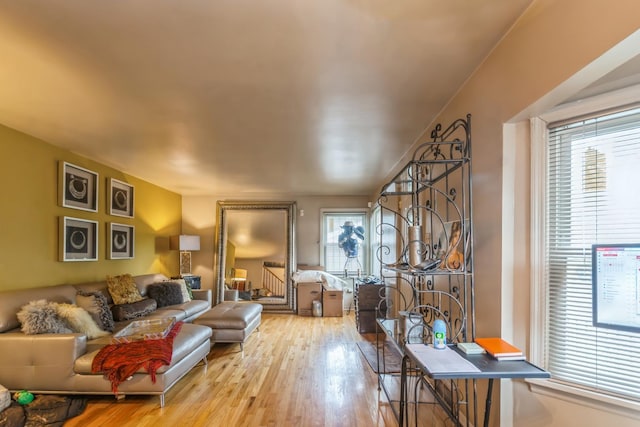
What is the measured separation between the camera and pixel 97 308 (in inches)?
138

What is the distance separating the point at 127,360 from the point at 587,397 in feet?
10.4

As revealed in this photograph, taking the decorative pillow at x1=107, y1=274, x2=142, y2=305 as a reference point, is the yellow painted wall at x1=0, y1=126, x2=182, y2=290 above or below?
above

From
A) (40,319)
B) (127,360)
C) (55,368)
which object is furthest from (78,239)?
(127,360)

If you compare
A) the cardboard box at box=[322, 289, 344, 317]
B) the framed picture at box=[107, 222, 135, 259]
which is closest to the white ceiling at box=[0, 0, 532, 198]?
the framed picture at box=[107, 222, 135, 259]

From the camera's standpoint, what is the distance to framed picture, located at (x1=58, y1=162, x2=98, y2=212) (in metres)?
3.73

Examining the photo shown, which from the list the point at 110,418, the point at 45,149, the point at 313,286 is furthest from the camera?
the point at 313,286

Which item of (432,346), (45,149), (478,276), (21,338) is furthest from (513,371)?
(45,149)

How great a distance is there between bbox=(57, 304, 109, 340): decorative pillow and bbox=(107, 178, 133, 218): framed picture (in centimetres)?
190

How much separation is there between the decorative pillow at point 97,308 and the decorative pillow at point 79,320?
212mm

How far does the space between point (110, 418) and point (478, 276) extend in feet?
9.84

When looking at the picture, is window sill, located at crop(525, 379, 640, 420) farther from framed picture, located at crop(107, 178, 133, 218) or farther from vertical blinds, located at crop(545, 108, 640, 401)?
framed picture, located at crop(107, 178, 133, 218)

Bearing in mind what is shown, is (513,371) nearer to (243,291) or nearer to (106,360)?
(106,360)

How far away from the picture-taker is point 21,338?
8.80ft

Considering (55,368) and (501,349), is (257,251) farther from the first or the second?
(501,349)
